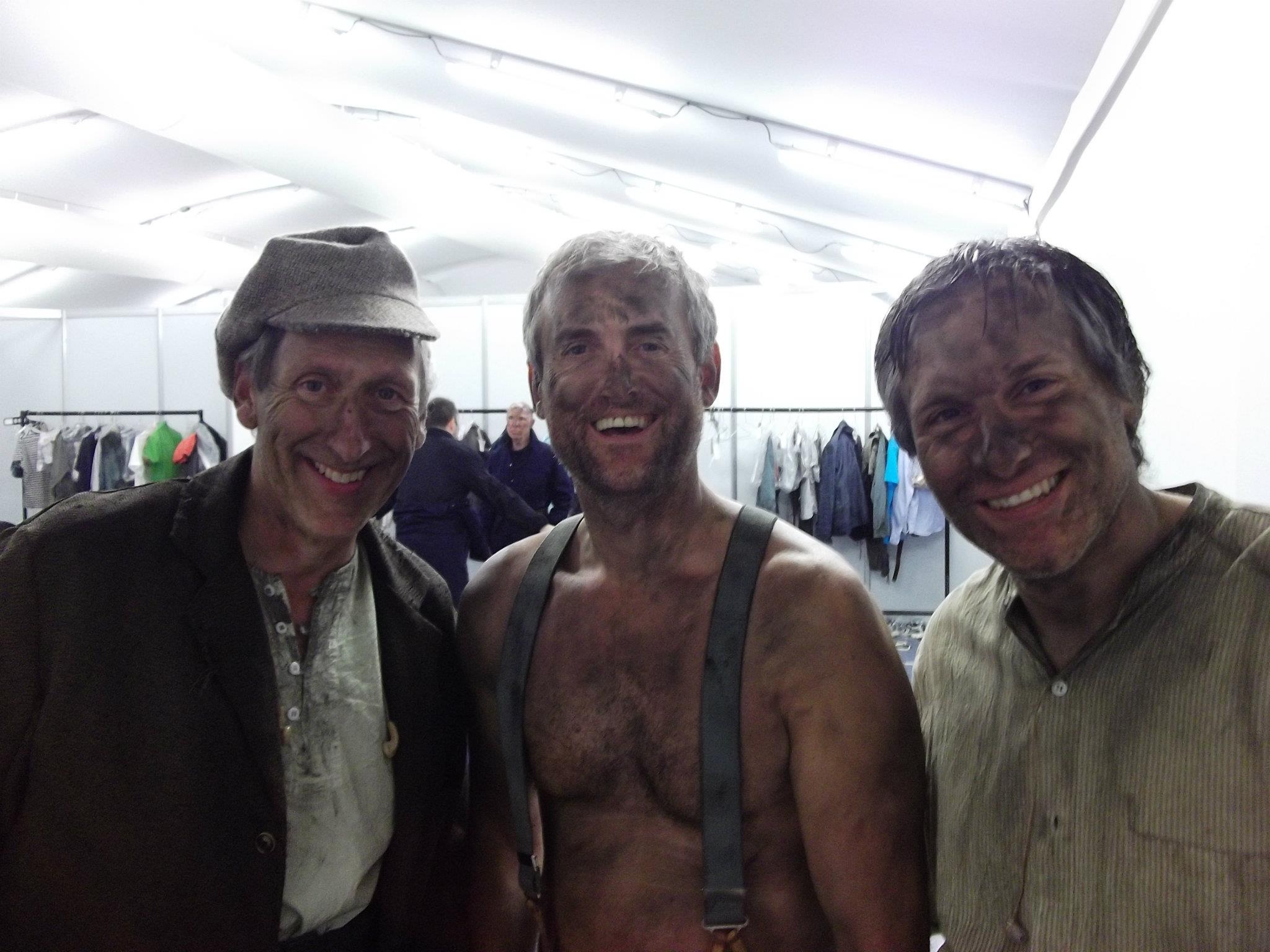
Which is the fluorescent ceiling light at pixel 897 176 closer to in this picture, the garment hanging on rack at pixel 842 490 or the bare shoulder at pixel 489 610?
the garment hanging on rack at pixel 842 490

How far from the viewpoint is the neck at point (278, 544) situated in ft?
4.76

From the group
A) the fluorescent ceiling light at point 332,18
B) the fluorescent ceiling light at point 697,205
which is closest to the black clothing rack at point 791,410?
the fluorescent ceiling light at point 697,205

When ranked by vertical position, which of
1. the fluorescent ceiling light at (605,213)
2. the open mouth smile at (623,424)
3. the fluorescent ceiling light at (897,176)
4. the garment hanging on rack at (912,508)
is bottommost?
the garment hanging on rack at (912,508)

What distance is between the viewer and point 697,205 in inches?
267

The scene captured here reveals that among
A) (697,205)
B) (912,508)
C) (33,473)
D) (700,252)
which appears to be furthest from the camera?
(700,252)

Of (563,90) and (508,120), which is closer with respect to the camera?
(563,90)

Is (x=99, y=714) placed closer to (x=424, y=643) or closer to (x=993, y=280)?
(x=424, y=643)

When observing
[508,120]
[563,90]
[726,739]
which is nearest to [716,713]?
[726,739]

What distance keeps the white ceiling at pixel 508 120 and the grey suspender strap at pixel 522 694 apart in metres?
2.40

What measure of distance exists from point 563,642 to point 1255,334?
4.50ft

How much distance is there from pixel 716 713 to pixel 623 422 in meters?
0.51

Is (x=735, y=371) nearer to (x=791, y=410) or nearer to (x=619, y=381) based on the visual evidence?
(x=791, y=410)

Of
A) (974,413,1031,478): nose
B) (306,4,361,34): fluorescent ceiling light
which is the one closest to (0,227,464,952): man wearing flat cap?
(974,413,1031,478): nose

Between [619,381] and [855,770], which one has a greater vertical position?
[619,381]
